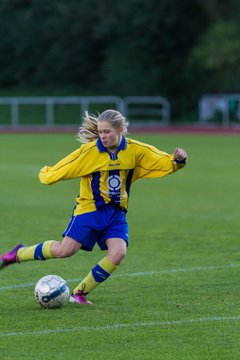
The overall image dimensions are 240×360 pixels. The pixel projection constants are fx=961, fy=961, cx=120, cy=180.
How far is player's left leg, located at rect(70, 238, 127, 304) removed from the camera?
8117 mm

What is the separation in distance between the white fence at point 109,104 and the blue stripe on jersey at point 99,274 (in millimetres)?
38337

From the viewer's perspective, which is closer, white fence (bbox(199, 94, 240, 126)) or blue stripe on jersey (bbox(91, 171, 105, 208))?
blue stripe on jersey (bbox(91, 171, 105, 208))

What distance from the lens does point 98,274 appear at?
8180 mm

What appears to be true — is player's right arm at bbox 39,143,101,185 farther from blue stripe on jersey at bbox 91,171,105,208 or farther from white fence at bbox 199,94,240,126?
white fence at bbox 199,94,240,126

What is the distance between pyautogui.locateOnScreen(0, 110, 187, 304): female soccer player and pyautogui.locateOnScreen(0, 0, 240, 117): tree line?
41892 mm

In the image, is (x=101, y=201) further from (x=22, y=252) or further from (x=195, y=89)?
(x=195, y=89)

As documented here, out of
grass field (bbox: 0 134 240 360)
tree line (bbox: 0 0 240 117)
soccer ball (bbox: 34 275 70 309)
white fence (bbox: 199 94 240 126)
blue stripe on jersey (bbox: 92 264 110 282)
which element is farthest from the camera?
tree line (bbox: 0 0 240 117)

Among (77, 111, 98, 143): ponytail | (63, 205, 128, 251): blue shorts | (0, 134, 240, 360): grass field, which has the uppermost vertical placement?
(77, 111, 98, 143): ponytail

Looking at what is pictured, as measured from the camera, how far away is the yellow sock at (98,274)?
26.7 feet

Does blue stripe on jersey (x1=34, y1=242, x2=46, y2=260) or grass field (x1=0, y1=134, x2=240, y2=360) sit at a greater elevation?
blue stripe on jersey (x1=34, y1=242, x2=46, y2=260)

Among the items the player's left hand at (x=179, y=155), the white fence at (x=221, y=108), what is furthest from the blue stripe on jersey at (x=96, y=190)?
the white fence at (x=221, y=108)

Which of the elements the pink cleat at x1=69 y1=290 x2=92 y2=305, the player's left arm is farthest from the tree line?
the pink cleat at x1=69 y1=290 x2=92 y2=305

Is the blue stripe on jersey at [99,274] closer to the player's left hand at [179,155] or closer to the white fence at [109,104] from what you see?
the player's left hand at [179,155]

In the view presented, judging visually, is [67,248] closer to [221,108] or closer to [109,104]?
[221,108]
